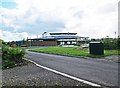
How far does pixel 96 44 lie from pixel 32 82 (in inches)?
614

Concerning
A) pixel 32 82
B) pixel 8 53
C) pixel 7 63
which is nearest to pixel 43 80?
pixel 32 82

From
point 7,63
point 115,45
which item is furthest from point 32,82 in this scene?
point 115,45

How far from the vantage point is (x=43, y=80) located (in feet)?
34.7

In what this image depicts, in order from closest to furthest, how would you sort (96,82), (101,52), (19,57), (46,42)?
(96,82) < (19,57) < (101,52) < (46,42)

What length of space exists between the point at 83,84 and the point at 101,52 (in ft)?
51.4

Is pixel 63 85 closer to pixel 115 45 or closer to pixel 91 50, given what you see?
pixel 91 50

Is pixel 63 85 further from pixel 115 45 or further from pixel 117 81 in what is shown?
pixel 115 45

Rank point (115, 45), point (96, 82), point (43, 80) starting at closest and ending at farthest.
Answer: point (96, 82) → point (43, 80) → point (115, 45)

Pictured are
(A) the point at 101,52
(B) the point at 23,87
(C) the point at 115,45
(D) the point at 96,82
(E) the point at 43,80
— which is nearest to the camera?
(B) the point at 23,87

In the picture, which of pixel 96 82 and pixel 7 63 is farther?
pixel 7 63

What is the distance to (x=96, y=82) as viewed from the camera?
9.77 metres

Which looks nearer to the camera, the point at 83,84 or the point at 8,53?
the point at 83,84

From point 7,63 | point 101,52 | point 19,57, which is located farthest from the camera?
point 101,52

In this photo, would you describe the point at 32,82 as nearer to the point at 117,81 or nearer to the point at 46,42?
the point at 117,81
